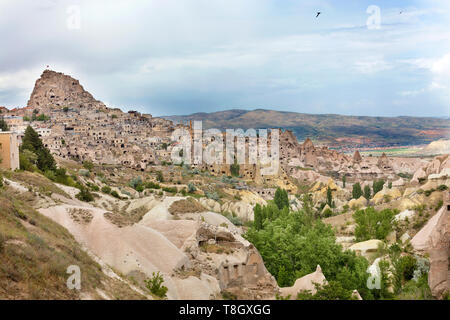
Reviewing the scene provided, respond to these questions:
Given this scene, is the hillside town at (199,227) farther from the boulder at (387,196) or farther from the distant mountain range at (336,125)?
the distant mountain range at (336,125)

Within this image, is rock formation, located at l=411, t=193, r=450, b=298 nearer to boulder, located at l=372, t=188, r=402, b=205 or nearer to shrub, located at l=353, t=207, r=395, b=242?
shrub, located at l=353, t=207, r=395, b=242

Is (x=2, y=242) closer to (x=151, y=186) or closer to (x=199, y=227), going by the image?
(x=199, y=227)

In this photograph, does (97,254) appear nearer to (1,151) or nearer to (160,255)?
(160,255)

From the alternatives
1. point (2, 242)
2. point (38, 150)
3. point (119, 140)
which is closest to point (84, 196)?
point (38, 150)

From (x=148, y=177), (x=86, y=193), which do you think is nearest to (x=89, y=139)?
(x=148, y=177)

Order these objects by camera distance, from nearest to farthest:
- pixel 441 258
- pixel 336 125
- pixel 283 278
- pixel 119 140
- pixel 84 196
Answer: pixel 441 258 < pixel 283 278 < pixel 84 196 < pixel 119 140 < pixel 336 125

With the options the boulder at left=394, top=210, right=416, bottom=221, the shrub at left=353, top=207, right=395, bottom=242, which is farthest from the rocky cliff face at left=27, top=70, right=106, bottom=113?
the boulder at left=394, top=210, right=416, bottom=221

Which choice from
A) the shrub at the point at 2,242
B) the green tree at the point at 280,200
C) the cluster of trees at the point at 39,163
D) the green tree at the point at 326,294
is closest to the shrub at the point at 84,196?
the cluster of trees at the point at 39,163
